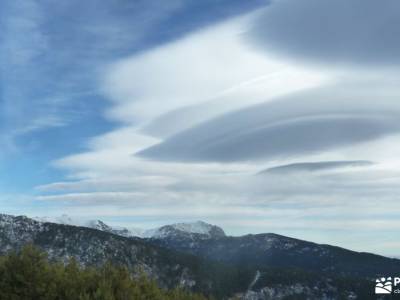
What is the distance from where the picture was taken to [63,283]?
68.2 metres

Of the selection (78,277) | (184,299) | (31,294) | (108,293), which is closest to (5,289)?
(31,294)

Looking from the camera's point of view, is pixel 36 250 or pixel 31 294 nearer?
pixel 31 294

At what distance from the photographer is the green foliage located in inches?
2594

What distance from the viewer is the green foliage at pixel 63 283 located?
216 feet

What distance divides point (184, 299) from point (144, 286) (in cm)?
599

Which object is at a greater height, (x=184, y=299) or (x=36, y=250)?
(x=36, y=250)

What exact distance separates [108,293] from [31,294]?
1109 cm

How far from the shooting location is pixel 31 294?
66688 millimetres

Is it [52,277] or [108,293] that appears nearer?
[108,293]

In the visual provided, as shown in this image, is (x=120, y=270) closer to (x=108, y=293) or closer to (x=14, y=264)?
(x=108, y=293)

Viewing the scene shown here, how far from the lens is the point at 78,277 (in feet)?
230

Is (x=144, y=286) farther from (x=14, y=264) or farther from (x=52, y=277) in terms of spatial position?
(x=14, y=264)

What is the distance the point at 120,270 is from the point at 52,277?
8954 mm

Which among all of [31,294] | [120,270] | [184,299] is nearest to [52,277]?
[31,294]
